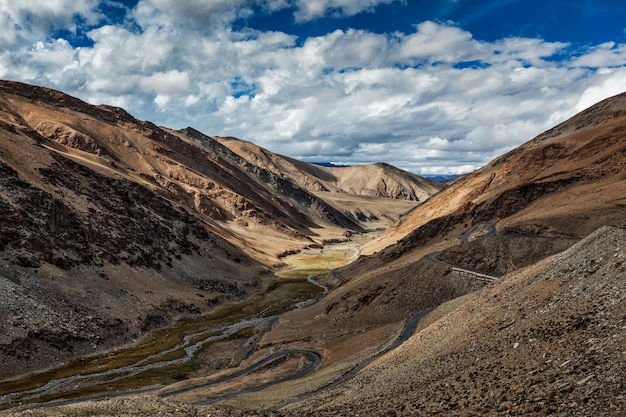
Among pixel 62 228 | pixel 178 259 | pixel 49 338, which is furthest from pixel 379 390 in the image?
pixel 178 259

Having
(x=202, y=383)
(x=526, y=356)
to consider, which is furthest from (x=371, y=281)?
(x=526, y=356)

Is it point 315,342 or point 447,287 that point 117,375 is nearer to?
point 315,342

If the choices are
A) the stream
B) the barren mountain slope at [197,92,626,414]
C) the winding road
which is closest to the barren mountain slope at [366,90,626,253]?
the barren mountain slope at [197,92,626,414]

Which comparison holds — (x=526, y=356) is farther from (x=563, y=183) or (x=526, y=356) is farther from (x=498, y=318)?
(x=563, y=183)

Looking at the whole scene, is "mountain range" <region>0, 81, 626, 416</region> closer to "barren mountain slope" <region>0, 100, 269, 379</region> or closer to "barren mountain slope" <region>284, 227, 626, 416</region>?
"barren mountain slope" <region>284, 227, 626, 416</region>

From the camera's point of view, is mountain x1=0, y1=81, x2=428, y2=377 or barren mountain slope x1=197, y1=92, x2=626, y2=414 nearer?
barren mountain slope x1=197, y1=92, x2=626, y2=414

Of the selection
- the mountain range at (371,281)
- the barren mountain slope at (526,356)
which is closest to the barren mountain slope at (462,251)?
the mountain range at (371,281)
